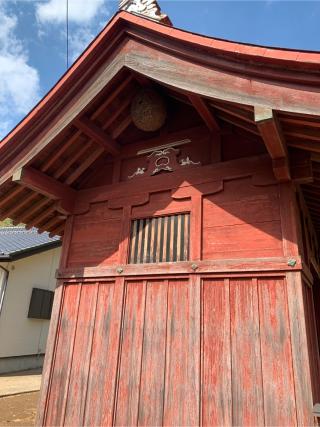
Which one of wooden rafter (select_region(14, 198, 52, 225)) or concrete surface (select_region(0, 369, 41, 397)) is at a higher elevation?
wooden rafter (select_region(14, 198, 52, 225))

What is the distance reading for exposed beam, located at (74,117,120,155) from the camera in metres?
4.28

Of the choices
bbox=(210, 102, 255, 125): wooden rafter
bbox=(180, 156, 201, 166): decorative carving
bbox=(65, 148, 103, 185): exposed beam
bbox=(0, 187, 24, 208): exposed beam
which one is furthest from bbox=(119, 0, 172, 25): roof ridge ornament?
bbox=(0, 187, 24, 208): exposed beam

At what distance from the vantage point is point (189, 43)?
3.27 metres

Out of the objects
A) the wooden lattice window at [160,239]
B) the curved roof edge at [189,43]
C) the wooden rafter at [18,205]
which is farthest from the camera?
the wooden rafter at [18,205]

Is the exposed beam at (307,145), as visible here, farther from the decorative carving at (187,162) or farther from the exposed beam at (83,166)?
the exposed beam at (83,166)

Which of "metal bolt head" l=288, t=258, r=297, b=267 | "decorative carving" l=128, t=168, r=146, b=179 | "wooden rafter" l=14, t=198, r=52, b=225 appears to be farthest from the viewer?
"wooden rafter" l=14, t=198, r=52, b=225

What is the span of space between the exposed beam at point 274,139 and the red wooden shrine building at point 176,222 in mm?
17

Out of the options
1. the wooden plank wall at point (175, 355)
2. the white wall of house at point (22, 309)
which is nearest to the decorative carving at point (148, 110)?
the wooden plank wall at point (175, 355)

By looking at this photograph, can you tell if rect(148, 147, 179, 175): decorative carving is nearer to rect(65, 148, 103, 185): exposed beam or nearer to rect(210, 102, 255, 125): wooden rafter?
rect(65, 148, 103, 185): exposed beam

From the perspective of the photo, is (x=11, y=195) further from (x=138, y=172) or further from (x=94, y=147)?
(x=138, y=172)

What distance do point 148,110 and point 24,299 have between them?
34.9ft

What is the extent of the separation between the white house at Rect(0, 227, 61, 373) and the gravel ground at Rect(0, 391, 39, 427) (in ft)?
12.2

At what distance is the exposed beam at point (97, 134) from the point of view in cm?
428

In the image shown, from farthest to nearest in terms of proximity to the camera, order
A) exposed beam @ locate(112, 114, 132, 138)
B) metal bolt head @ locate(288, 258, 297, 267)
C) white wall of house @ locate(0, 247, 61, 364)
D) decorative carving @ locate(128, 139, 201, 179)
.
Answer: white wall of house @ locate(0, 247, 61, 364) → exposed beam @ locate(112, 114, 132, 138) → decorative carving @ locate(128, 139, 201, 179) → metal bolt head @ locate(288, 258, 297, 267)
